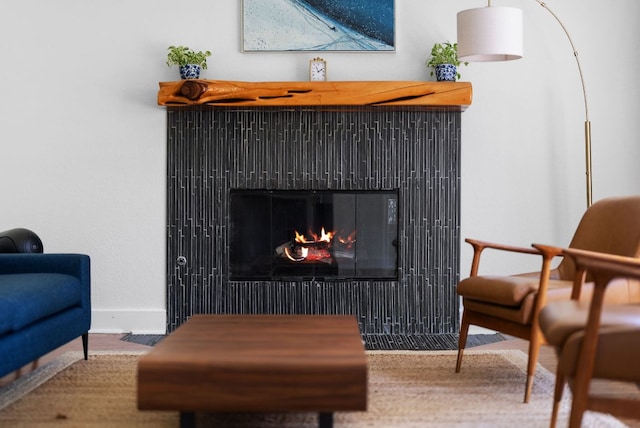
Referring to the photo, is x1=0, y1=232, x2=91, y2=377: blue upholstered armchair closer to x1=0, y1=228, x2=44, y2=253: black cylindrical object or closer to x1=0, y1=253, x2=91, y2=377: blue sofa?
x1=0, y1=253, x2=91, y2=377: blue sofa

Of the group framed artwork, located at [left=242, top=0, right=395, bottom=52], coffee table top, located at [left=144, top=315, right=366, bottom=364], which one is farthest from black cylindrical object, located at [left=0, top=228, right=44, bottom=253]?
framed artwork, located at [left=242, top=0, right=395, bottom=52]

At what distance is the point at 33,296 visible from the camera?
3014mm

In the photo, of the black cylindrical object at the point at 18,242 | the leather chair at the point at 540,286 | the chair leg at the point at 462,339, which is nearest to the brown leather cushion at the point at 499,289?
the leather chair at the point at 540,286

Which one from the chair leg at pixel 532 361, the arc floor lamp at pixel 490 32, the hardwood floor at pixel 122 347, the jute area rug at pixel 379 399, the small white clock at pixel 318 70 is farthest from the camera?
the small white clock at pixel 318 70

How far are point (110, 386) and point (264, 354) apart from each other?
1171 mm

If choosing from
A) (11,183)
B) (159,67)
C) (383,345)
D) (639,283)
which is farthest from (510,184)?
(11,183)

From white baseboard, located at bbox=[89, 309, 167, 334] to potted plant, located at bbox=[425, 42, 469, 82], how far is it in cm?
230

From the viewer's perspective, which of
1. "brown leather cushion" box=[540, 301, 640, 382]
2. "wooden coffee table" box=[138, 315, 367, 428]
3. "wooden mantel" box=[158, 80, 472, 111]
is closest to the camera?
"brown leather cushion" box=[540, 301, 640, 382]

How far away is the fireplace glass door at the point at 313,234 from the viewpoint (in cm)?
456

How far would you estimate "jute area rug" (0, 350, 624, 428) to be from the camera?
2.64 m

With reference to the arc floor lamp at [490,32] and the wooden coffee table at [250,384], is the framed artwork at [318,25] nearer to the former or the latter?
the arc floor lamp at [490,32]

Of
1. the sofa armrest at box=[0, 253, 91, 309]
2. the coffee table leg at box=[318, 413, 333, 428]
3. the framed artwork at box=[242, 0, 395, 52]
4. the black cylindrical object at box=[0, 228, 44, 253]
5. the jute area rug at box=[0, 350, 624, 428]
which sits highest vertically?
the framed artwork at box=[242, 0, 395, 52]

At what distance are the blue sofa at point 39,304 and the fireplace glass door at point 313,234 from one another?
3.90ft

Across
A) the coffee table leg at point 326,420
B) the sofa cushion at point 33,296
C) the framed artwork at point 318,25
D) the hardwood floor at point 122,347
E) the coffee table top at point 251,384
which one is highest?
the framed artwork at point 318,25
